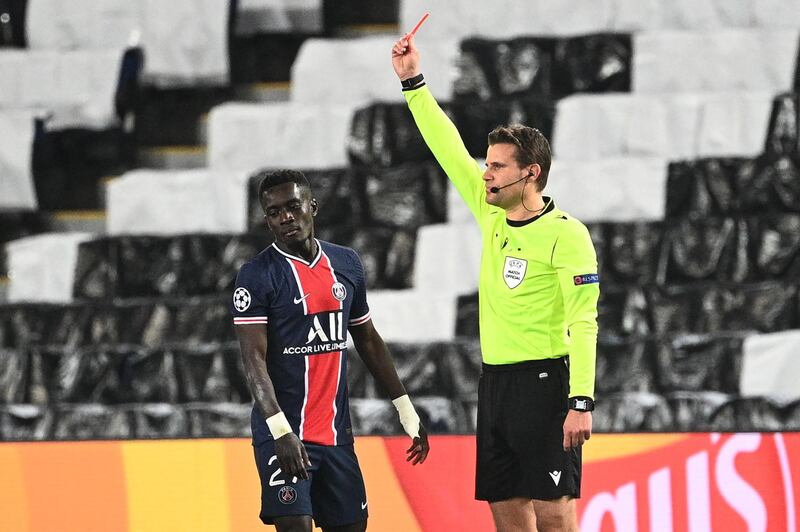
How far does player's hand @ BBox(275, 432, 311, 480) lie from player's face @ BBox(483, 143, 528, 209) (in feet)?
3.36

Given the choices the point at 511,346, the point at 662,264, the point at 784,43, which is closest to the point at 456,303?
the point at 662,264

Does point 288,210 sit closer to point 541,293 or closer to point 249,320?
point 249,320

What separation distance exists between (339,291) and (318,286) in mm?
79

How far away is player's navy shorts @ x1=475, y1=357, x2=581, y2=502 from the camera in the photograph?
178 inches

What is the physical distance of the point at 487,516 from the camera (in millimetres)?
5484

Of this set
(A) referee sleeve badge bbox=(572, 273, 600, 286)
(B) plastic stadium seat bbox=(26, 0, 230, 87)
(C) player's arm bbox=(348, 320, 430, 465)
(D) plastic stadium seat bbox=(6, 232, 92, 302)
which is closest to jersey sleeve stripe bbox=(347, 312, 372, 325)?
(C) player's arm bbox=(348, 320, 430, 465)

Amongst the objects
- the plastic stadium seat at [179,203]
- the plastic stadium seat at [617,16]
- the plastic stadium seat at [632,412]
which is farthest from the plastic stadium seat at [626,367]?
the plastic stadium seat at [617,16]

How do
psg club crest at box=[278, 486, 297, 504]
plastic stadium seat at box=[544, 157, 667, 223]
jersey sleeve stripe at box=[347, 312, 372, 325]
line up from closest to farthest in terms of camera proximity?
psg club crest at box=[278, 486, 297, 504]
jersey sleeve stripe at box=[347, 312, 372, 325]
plastic stadium seat at box=[544, 157, 667, 223]

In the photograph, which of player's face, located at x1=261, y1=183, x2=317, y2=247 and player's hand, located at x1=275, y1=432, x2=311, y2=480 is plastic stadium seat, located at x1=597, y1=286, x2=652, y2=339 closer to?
player's face, located at x1=261, y1=183, x2=317, y2=247

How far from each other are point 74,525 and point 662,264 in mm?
4241

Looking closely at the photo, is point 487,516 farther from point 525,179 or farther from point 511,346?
point 525,179

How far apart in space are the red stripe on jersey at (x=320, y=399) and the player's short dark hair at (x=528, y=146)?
88 centimetres

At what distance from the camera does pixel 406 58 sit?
16.0 ft

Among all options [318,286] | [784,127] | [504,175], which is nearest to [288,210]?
[318,286]
